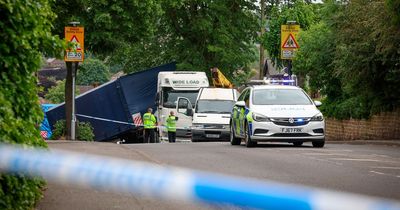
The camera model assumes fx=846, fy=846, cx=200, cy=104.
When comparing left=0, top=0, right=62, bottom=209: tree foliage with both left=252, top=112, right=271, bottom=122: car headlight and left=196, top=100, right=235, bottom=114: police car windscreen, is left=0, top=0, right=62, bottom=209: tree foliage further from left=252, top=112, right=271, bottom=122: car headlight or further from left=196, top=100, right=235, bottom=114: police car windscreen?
left=196, top=100, right=235, bottom=114: police car windscreen

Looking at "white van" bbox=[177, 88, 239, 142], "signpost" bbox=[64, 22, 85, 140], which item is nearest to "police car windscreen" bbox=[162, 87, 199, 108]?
"white van" bbox=[177, 88, 239, 142]

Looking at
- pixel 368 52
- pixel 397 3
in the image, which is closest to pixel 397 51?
pixel 368 52

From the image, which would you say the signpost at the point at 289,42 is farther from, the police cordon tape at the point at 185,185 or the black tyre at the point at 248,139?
the police cordon tape at the point at 185,185

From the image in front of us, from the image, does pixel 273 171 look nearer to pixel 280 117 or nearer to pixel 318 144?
pixel 280 117

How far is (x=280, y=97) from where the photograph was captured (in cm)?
2178

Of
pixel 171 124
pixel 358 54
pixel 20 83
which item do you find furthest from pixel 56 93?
pixel 20 83

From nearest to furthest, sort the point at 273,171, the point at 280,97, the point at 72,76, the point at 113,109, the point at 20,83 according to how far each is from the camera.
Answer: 1. the point at 20,83
2. the point at 273,171
3. the point at 280,97
4. the point at 72,76
5. the point at 113,109

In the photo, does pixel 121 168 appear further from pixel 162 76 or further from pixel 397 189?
pixel 162 76

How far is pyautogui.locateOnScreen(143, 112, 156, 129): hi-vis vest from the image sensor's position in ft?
112

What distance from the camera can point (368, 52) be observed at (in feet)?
93.9

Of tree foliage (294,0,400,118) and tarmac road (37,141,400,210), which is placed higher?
tree foliage (294,0,400,118)

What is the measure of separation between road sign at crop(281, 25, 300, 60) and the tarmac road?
14569 mm

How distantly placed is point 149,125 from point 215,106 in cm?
292

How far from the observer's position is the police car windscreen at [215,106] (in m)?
33.4
